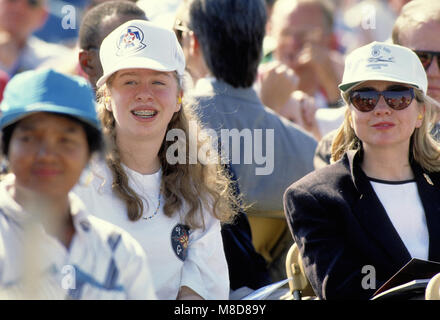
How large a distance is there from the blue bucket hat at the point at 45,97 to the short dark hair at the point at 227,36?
1.83 meters

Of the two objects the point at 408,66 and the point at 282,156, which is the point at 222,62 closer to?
the point at 282,156

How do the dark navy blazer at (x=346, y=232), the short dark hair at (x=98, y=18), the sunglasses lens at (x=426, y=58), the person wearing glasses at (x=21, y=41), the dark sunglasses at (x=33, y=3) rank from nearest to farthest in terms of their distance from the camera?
1. the dark navy blazer at (x=346, y=232)
2. the short dark hair at (x=98, y=18)
3. the sunglasses lens at (x=426, y=58)
4. the person wearing glasses at (x=21, y=41)
5. the dark sunglasses at (x=33, y=3)

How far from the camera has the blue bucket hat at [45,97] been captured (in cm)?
234

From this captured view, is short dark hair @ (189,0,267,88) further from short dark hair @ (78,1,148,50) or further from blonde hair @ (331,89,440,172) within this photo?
blonde hair @ (331,89,440,172)

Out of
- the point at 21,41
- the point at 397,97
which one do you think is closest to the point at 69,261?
the point at 397,97

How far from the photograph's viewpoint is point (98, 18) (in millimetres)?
3982

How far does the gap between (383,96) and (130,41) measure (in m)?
0.99

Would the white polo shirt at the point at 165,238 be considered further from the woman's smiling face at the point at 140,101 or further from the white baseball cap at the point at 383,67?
the white baseball cap at the point at 383,67

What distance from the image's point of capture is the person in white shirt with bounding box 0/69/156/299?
236 centimetres

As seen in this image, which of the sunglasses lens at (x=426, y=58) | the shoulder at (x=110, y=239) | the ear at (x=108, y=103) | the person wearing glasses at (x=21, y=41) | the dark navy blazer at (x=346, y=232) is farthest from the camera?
the person wearing glasses at (x=21, y=41)

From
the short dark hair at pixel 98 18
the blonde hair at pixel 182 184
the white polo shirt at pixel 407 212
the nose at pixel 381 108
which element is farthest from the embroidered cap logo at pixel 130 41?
the white polo shirt at pixel 407 212

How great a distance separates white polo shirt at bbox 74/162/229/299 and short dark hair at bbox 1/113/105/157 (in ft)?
2.21

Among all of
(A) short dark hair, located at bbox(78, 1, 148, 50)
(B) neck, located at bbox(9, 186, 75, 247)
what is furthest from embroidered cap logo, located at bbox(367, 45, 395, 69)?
(B) neck, located at bbox(9, 186, 75, 247)

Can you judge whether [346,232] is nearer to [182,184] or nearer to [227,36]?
[182,184]
